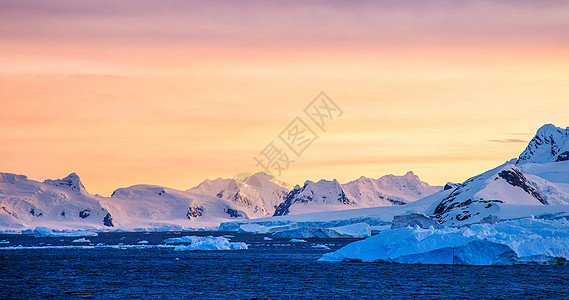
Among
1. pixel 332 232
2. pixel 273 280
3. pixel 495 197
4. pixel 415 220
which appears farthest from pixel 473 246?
pixel 495 197

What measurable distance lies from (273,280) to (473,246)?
18711 mm

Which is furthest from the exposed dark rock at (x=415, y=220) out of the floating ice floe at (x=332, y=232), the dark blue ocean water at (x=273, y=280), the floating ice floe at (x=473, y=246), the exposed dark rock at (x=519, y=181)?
the floating ice floe at (x=473, y=246)

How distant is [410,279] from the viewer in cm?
5719

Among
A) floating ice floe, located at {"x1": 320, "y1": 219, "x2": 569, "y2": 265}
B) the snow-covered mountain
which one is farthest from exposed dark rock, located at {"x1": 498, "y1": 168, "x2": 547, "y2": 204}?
floating ice floe, located at {"x1": 320, "y1": 219, "x2": 569, "y2": 265}

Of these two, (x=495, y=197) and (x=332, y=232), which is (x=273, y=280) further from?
(x=495, y=197)

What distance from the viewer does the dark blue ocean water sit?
48219 millimetres

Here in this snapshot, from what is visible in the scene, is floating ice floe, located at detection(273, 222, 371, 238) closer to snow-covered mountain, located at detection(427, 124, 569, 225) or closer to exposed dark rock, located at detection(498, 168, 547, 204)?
snow-covered mountain, located at detection(427, 124, 569, 225)

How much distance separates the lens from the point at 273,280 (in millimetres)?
57875

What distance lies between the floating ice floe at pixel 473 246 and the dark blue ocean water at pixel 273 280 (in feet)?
3.53

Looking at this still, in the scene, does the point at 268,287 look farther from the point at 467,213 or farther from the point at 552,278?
the point at 467,213

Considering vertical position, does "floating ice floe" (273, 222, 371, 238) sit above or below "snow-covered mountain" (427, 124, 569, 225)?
below

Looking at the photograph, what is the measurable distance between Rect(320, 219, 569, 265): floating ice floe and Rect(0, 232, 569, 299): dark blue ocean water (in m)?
1.08

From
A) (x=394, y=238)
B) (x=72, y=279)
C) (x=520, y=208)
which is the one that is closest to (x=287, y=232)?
(x=520, y=208)

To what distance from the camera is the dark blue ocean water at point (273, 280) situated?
158 ft
